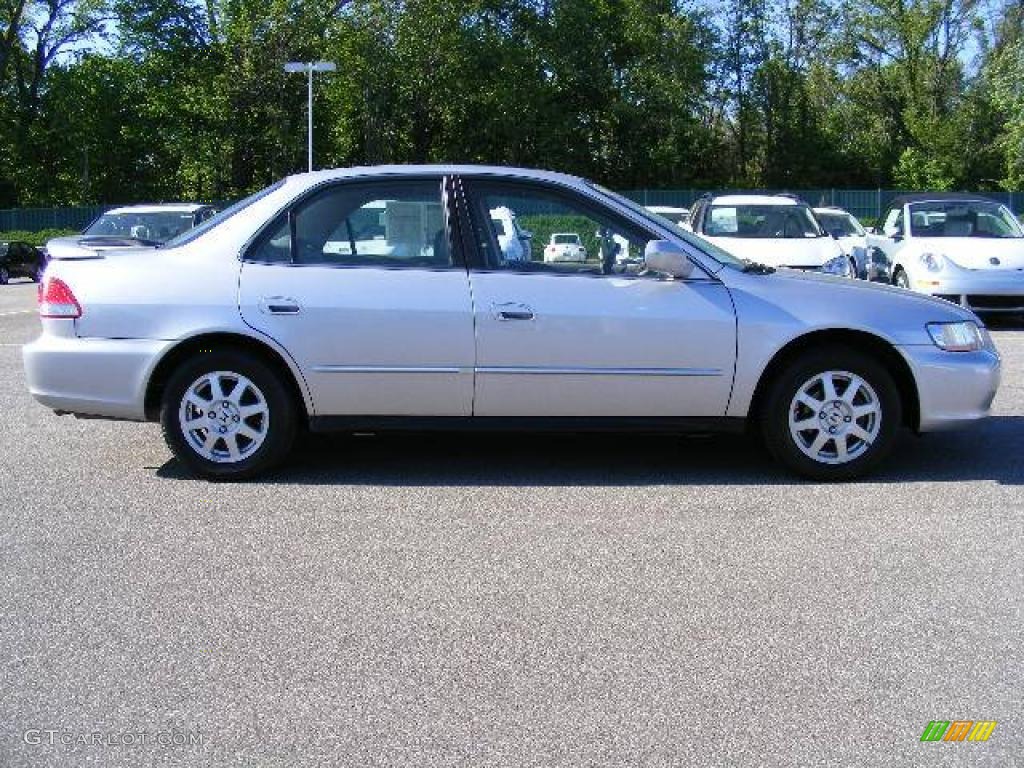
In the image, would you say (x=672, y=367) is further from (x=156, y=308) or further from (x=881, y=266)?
(x=881, y=266)

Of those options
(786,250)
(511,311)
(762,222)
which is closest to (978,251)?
(786,250)

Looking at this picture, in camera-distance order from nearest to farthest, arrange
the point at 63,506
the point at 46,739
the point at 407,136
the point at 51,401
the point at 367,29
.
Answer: the point at 46,739 → the point at 63,506 → the point at 51,401 → the point at 367,29 → the point at 407,136

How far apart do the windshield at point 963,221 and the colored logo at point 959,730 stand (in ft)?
39.1

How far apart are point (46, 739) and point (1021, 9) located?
5718cm

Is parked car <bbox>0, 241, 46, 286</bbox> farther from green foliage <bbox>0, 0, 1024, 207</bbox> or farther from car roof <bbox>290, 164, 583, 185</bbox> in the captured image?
car roof <bbox>290, 164, 583, 185</bbox>

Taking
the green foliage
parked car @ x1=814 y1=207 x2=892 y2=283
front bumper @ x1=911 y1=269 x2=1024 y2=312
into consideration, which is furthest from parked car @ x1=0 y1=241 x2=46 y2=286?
front bumper @ x1=911 y1=269 x2=1024 y2=312

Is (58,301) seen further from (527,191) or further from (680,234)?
(680,234)

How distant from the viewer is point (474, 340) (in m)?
6.05

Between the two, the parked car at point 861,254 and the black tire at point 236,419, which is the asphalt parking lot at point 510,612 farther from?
the parked car at point 861,254

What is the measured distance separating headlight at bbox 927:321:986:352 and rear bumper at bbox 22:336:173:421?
4.02 m

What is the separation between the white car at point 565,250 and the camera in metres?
6.21

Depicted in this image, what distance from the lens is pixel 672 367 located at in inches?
239

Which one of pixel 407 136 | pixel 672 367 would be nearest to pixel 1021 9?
pixel 407 136

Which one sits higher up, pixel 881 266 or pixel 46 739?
pixel 881 266
